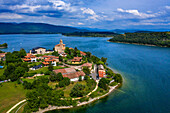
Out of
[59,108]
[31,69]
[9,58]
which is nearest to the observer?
[59,108]

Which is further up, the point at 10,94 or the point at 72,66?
the point at 72,66

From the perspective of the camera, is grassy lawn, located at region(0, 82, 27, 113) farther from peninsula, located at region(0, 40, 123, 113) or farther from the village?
the village

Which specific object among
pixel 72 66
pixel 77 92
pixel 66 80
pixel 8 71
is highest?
pixel 8 71

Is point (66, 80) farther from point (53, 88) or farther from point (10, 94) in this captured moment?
point (10, 94)

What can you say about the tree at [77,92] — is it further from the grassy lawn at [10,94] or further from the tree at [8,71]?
the tree at [8,71]

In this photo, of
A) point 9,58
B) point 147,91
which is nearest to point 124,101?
point 147,91

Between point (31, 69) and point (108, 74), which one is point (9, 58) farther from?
point (108, 74)

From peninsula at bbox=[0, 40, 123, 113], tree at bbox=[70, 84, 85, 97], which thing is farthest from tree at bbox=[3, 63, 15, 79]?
tree at bbox=[70, 84, 85, 97]

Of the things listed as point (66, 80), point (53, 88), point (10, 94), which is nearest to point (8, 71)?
point (10, 94)
